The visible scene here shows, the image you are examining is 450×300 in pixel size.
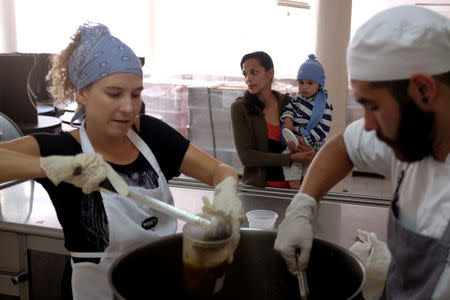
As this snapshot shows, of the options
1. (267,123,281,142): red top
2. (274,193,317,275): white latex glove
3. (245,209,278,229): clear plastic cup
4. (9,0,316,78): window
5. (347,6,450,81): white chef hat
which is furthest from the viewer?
(9,0,316,78): window

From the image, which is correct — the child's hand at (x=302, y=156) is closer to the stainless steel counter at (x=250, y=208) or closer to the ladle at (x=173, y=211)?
the stainless steel counter at (x=250, y=208)

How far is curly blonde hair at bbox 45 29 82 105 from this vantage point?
151 cm

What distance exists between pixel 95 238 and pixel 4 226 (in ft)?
2.04

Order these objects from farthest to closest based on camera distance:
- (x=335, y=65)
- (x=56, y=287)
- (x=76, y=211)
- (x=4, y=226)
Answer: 1. (x=335, y=65)
2. (x=56, y=287)
3. (x=4, y=226)
4. (x=76, y=211)

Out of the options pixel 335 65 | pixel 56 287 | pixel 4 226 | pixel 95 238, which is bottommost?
pixel 56 287

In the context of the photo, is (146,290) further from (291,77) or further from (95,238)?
(291,77)

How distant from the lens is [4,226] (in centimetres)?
182

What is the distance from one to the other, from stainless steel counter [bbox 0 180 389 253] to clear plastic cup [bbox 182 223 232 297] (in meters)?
0.70

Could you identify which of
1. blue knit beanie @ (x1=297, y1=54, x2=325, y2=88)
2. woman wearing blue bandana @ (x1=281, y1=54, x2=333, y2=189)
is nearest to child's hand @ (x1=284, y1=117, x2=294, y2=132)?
woman wearing blue bandana @ (x1=281, y1=54, x2=333, y2=189)

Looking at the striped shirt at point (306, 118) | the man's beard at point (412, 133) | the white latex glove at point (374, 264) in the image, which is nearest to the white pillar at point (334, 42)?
the striped shirt at point (306, 118)

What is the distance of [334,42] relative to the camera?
445 cm

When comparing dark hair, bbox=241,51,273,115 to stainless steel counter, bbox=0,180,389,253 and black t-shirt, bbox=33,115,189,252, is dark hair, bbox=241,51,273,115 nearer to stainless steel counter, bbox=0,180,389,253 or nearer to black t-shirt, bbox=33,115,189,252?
stainless steel counter, bbox=0,180,389,253

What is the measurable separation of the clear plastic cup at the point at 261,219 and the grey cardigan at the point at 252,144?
2.90ft

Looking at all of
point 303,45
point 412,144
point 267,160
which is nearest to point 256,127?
point 267,160
